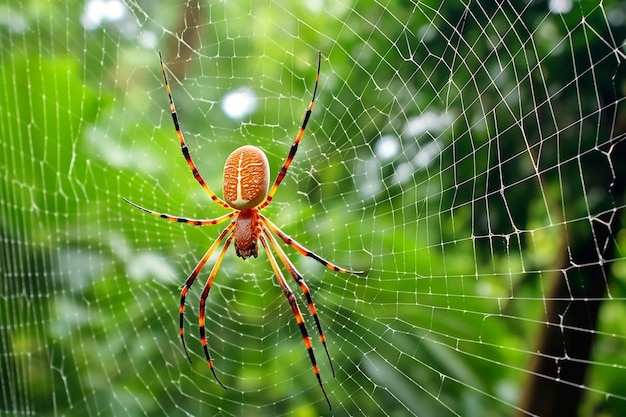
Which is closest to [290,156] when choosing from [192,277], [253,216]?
[253,216]

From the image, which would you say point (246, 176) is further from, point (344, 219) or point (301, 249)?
point (344, 219)

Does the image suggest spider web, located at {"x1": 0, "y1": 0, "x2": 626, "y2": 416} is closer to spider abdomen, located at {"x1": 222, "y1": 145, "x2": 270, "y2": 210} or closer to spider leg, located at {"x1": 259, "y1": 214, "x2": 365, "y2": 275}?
spider leg, located at {"x1": 259, "y1": 214, "x2": 365, "y2": 275}

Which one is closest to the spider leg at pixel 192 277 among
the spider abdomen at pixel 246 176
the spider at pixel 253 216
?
the spider at pixel 253 216

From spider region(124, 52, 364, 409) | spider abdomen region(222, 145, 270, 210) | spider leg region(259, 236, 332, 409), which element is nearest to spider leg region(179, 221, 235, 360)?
spider region(124, 52, 364, 409)

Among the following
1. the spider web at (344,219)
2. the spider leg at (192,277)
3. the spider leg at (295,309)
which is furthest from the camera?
the spider leg at (192,277)

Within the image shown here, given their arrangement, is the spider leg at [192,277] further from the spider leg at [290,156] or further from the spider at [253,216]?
the spider leg at [290,156]

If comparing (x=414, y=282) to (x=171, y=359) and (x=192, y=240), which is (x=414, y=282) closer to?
(x=192, y=240)
